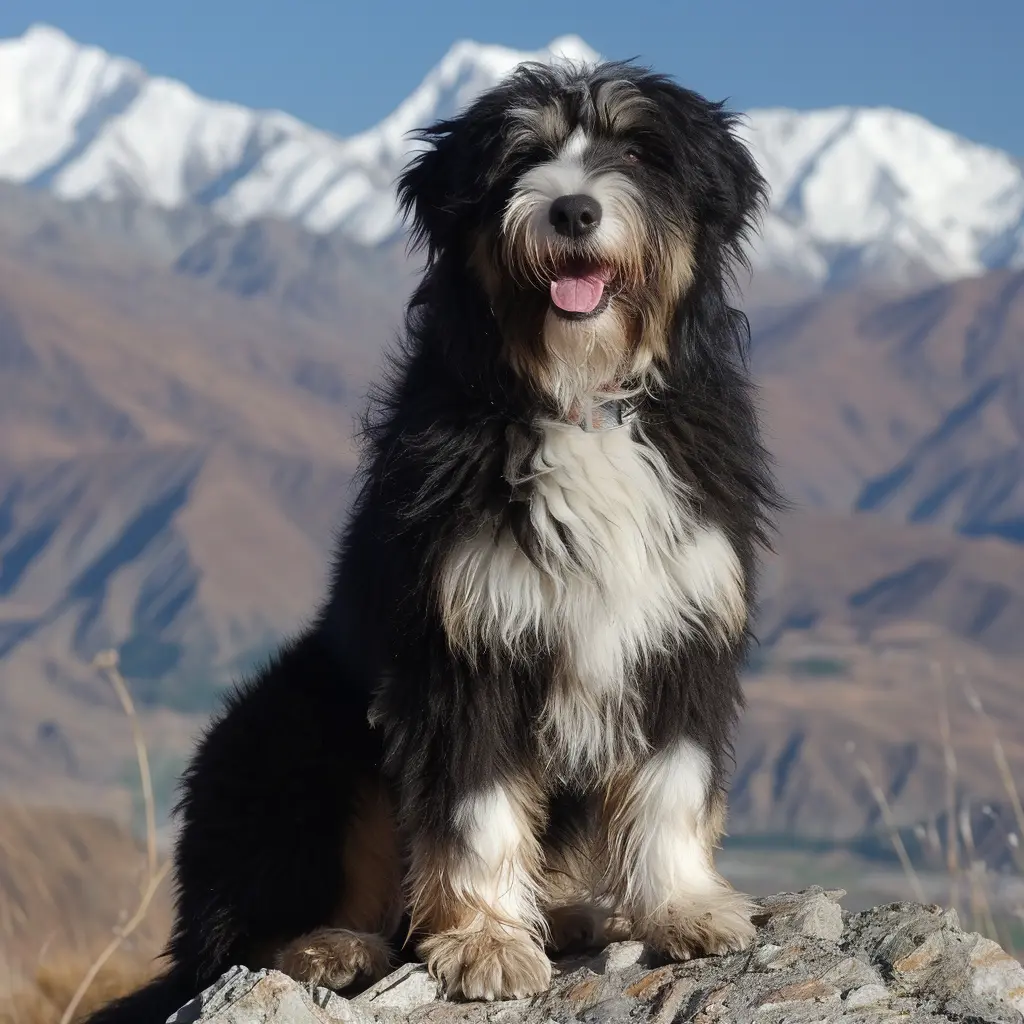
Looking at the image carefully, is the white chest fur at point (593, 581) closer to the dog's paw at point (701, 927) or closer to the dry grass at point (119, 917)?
the dog's paw at point (701, 927)

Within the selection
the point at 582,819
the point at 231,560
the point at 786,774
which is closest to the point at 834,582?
the point at 786,774

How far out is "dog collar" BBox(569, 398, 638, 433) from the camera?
12.9 ft

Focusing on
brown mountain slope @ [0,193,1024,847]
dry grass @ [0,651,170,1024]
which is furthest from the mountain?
dry grass @ [0,651,170,1024]

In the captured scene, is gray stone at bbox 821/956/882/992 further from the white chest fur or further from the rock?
the white chest fur

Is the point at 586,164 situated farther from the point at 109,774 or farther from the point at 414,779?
the point at 109,774

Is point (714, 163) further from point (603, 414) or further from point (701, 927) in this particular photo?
point (701, 927)

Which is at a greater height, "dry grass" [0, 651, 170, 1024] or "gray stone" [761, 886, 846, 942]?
"gray stone" [761, 886, 846, 942]

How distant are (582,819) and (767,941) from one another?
0.64 m

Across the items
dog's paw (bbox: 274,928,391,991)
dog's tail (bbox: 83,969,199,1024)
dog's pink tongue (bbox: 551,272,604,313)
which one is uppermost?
dog's pink tongue (bbox: 551,272,604,313)

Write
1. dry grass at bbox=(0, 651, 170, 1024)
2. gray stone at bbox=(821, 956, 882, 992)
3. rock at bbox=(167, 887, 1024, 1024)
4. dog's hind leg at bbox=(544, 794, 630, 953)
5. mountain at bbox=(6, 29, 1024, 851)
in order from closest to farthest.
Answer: rock at bbox=(167, 887, 1024, 1024) → gray stone at bbox=(821, 956, 882, 992) → dog's hind leg at bbox=(544, 794, 630, 953) → dry grass at bbox=(0, 651, 170, 1024) → mountain at bbox=(6, 29, 1024, 851)

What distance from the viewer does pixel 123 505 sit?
14050 cm

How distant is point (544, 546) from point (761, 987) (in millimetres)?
1208

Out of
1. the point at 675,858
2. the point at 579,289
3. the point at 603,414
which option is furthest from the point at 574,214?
the point at 675,858

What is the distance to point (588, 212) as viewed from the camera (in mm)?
3602
